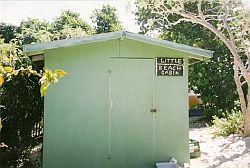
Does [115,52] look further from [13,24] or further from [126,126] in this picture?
[13,24]

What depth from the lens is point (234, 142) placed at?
1077cm

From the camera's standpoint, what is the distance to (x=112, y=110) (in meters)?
6.98

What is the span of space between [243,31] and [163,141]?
660 centimetres

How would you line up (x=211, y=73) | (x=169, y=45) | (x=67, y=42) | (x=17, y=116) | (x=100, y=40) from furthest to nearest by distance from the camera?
(x=211, y=73)
(x=17, y=116)
(x=169, y=45)
(x=100, y=40)
(x=67, y=42)

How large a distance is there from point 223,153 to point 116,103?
4561mm

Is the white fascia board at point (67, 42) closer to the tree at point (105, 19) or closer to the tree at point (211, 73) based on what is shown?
the tree at point (211, 73)

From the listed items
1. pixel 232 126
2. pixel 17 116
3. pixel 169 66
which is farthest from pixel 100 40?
pixel 232 126

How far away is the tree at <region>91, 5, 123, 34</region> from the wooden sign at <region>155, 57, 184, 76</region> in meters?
23.7

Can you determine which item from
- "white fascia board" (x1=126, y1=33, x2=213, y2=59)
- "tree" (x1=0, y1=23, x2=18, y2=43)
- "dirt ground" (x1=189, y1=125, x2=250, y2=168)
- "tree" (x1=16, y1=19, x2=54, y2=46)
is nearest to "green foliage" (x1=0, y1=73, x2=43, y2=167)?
"white fascia board" (x1=126, y1=33, x2=213, y2=59)

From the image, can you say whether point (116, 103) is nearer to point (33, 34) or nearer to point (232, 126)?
point (232, 126)

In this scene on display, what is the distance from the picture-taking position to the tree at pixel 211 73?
17859 mm

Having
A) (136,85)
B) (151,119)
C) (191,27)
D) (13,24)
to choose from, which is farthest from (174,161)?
(13,24)

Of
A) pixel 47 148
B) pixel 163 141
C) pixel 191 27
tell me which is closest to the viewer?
pixel 47 148

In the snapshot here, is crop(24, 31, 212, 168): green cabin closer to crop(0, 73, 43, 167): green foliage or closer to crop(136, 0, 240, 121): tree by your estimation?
crop(0, 73, 43, 167): green foliage
